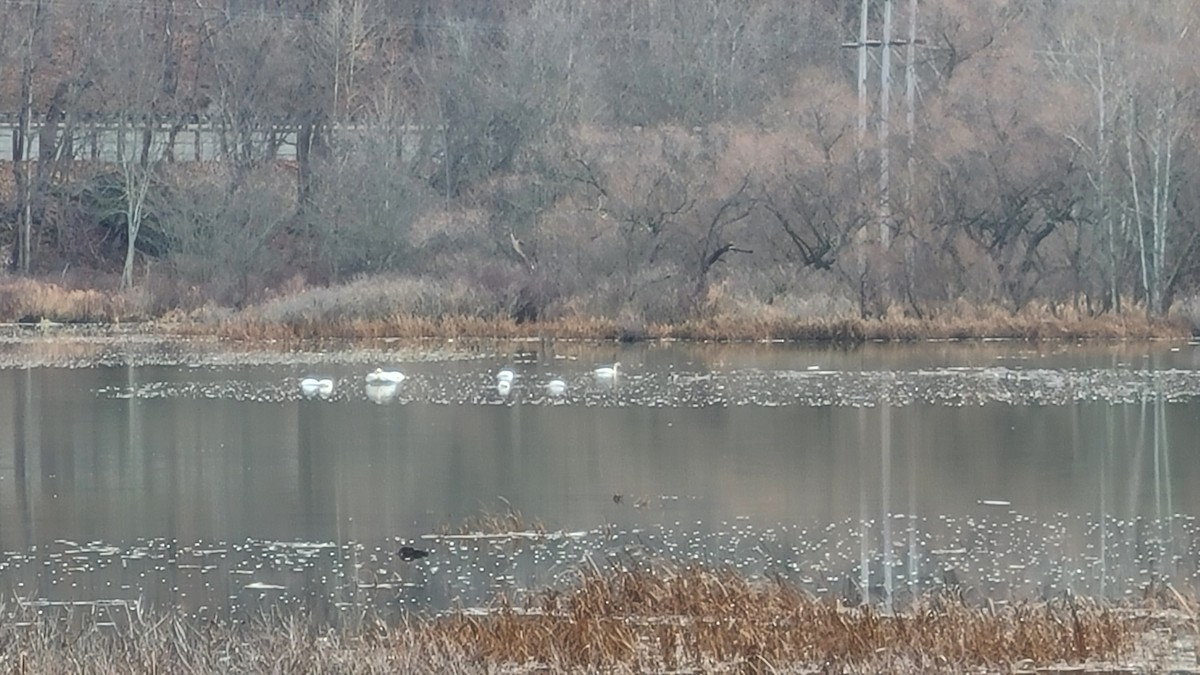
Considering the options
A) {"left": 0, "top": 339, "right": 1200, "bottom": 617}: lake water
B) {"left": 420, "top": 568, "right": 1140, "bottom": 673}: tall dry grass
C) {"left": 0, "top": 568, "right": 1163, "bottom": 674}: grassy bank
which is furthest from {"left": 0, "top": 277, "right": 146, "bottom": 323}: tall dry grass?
{"left": 420, "top": 568, "right": 1140, "bottom": 673}: tall dry grass

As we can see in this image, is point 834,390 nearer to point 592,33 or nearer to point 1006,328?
point 1006,328

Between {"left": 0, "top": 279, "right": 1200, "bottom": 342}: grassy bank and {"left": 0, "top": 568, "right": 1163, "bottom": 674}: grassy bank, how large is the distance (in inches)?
896

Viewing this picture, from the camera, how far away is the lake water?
41.6 ft

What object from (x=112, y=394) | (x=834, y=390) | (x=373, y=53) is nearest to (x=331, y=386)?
(x=112, y=394)

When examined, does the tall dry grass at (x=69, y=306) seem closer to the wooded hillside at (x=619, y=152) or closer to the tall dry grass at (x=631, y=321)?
the wooded hillside at (x=619, y=152)

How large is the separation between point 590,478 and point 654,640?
25.9 ft

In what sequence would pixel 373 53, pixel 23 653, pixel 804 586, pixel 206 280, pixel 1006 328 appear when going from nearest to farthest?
pixel 23 653, pixel 804 586, pixel 1006 328, pixel 206 280, pixel 373 53

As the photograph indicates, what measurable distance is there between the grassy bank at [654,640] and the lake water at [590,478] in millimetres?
1057

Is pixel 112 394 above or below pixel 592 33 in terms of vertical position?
below

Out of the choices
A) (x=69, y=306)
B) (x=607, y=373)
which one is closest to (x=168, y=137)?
(x=69, y=306)

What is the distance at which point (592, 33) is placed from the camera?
1873 inches

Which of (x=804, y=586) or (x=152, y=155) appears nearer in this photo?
(x=804, y=586)

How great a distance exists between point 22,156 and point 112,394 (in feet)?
74.9

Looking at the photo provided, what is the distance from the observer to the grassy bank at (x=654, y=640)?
8734 mm
